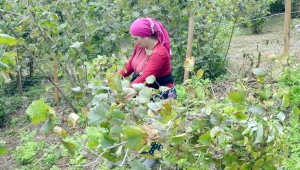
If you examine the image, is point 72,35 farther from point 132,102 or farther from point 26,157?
point 132,102

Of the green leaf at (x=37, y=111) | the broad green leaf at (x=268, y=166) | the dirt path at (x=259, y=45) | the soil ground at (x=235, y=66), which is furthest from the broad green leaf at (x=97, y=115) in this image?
the dirt path at (x=259, y=45)

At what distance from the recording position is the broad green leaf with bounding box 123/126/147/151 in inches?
60.0

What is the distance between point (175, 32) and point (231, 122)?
4215 mm

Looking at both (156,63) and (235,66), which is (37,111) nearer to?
(156,63)

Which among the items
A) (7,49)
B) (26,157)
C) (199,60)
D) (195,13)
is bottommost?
(26,157)

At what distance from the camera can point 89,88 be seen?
7.19 ft

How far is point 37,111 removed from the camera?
5.48 feet

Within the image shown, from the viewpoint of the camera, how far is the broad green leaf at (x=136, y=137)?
1.52 meters

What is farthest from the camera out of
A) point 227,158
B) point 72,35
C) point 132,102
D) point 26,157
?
point 72,35

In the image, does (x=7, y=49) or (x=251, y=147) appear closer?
(x=251, y=147)

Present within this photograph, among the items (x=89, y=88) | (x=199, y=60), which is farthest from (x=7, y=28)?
(x=89, y=88)

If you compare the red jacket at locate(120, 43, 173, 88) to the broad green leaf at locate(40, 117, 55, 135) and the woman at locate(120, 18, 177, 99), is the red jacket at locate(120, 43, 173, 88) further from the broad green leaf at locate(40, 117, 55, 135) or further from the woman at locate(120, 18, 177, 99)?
the broad green leaf at locate(40, 117, 55, 135)

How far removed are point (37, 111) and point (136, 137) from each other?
475 mm

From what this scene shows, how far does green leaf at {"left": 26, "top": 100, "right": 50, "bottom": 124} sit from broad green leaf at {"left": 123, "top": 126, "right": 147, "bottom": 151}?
1.36 feet
